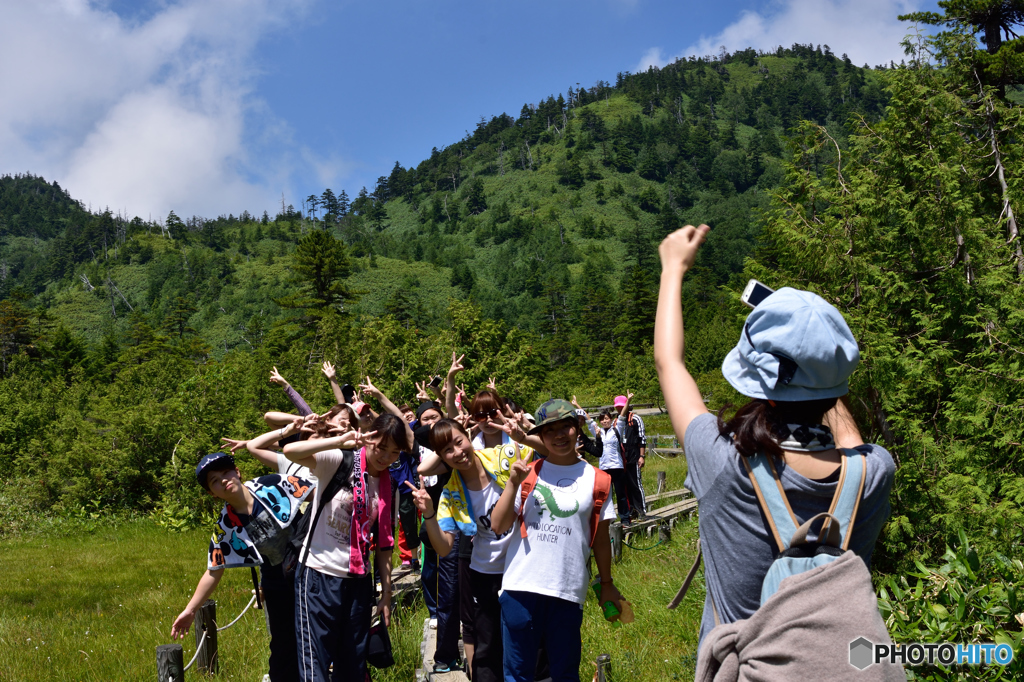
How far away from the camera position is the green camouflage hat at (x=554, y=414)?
366 cm

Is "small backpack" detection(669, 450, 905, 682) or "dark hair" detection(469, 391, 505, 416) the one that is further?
"dark hair" detection(469, 391, 505, 416)

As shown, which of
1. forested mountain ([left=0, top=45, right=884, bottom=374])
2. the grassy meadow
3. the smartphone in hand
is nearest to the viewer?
the smartphone in hand

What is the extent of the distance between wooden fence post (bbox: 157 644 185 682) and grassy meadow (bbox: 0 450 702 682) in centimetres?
144

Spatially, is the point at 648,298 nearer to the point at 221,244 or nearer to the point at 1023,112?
the point at 1023,112

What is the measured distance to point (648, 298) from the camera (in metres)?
65.4

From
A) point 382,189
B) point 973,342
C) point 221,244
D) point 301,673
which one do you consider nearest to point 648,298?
point 973,342

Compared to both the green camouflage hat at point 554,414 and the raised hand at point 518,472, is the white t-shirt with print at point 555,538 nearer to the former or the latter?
the raised hand at point 518,472

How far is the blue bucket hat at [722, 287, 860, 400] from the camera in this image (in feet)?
4.77

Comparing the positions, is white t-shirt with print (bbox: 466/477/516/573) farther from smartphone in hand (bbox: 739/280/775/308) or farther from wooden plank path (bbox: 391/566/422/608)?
smartphone in hand (bbox: 739/280/775/308)

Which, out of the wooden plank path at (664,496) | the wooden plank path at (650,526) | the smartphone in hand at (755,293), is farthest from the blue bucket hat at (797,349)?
the wooden plank path at (664,496)

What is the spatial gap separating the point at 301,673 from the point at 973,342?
6760 millimetres

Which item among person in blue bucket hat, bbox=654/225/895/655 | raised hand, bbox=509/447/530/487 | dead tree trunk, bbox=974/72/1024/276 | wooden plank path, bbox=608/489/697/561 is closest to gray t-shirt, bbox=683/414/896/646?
person in blue bucket hat, bbox=654/225/895/655

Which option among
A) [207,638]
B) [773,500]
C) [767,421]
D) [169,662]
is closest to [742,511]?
[773,500]

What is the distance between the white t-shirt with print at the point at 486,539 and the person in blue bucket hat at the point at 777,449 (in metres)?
2.72
